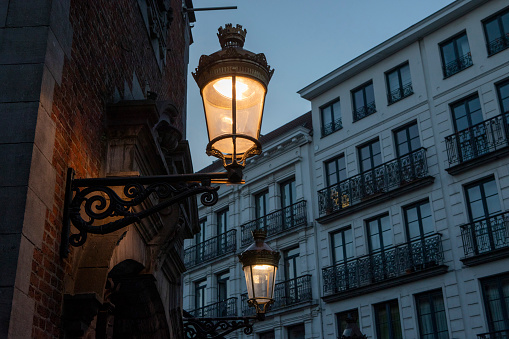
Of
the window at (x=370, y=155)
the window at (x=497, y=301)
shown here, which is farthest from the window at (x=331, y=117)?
the window at (x=497, y=301)

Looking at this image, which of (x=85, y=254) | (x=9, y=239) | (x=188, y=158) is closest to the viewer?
(x=9, y=239)

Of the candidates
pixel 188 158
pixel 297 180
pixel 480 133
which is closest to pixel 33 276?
pixel 188 158

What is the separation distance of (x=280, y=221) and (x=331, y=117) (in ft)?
16.8

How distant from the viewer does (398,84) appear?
25.3 m

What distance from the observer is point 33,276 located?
4.04 metres

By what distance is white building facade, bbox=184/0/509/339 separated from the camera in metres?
20.4

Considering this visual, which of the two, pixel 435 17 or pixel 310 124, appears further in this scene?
pixel 310 124

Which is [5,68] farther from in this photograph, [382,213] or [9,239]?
[382,213]

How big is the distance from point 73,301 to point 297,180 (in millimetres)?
23352

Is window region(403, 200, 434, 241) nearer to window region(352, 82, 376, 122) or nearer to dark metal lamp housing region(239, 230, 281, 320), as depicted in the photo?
window region(352, 82, 376, 122)

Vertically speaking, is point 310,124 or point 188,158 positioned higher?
point 310,124

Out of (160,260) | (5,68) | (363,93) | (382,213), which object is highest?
(363,93)

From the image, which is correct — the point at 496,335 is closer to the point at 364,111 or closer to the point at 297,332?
the point at 297,332

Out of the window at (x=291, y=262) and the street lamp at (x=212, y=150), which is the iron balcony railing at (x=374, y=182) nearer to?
the window at (x=291, y=262)
